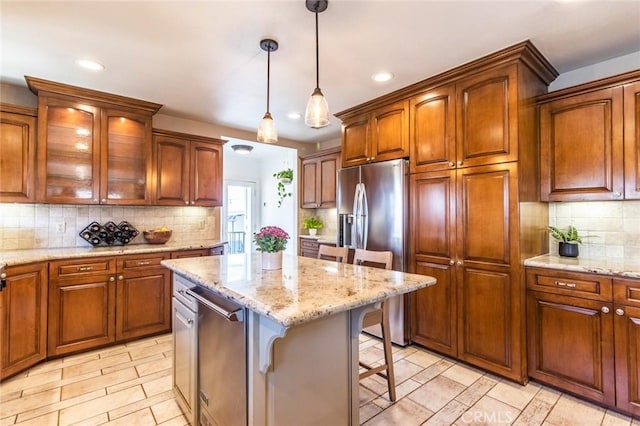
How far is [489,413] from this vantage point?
1997 mm

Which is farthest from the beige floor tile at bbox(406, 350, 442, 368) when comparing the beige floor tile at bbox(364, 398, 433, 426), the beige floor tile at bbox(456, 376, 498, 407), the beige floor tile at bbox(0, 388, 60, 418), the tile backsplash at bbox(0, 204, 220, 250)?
the tile backsplash at bbox(0, 204, 220, 250)

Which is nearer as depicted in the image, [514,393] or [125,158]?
[514,393]

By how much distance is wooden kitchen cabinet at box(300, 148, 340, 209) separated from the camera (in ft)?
15.0

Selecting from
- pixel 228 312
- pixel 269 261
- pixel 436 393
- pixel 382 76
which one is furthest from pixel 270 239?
pixel 382 76

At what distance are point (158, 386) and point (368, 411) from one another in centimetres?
157

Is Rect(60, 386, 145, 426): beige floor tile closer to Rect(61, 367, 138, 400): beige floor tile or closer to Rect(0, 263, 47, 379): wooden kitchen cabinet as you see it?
Rect(61, 367, 138, 400): beige floor tile

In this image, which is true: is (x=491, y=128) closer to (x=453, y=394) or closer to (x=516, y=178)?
(x=516, y=178)

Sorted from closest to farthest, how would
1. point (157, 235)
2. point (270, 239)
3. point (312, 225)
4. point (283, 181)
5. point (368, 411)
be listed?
point (270, 239)
point (368, 411)
point (157, 235)
point (312, 225)
point (283, 181)

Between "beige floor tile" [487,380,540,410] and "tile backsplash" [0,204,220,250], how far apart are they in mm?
3709

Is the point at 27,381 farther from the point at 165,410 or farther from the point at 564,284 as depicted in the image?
the point at 564,284

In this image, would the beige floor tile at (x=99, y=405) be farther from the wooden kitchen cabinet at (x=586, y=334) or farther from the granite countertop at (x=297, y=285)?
the wooden kitchen cabinet at (x=586, y=334)

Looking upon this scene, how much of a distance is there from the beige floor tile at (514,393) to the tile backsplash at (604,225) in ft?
3.91

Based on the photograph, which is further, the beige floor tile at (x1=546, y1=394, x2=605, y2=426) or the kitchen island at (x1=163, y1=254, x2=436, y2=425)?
the beige floor tile at (x1=546, y1=394, x2=605, y2=426)

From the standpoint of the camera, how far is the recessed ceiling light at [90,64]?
2.50 m
